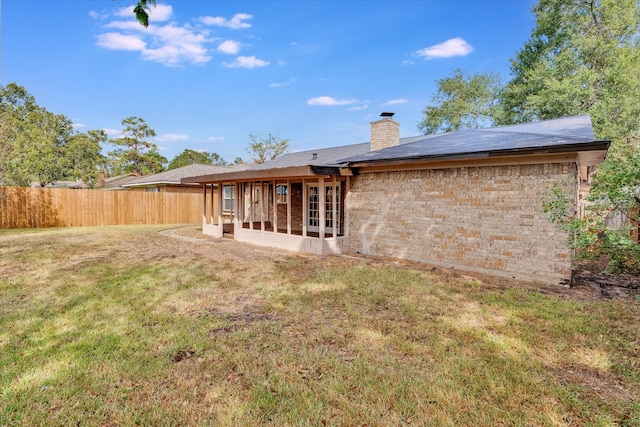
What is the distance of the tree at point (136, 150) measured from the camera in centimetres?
3781

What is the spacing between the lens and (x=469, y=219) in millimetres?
7578

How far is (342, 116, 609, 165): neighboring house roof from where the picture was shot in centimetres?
600

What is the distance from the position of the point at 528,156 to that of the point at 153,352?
739cm

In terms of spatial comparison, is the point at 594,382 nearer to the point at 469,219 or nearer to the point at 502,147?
the point at 469,219

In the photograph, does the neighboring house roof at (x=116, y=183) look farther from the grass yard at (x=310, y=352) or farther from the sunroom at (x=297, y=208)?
the grass yard at (x=310, y=352)

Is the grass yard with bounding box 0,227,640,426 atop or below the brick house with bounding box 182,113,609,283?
below

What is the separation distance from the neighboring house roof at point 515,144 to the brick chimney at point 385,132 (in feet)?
3.18

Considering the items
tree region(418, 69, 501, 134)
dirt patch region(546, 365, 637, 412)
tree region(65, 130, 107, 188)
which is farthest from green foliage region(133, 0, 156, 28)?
tree region(65, 130, 107, 188)

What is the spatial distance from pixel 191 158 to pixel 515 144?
56.6m

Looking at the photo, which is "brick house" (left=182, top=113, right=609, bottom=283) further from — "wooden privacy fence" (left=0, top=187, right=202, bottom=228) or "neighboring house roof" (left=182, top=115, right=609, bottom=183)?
"wooden privacy fence" (left=0, top=187, right=202, bottom=228)

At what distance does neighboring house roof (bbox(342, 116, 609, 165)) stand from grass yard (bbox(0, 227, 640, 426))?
108 inches

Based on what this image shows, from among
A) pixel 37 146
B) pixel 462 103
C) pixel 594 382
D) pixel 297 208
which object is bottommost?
pixel 594 382

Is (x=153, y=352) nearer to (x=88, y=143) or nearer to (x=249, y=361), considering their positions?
(x=249, y=361)

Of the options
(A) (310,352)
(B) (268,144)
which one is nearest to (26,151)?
(B) (268,144)
